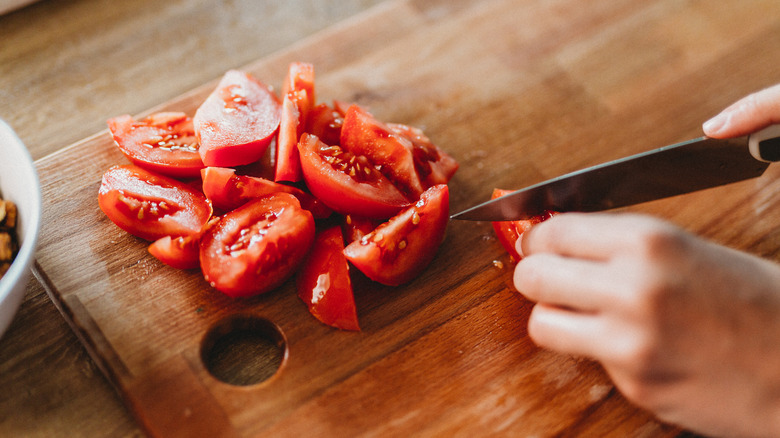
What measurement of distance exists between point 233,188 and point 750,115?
4.55 feet

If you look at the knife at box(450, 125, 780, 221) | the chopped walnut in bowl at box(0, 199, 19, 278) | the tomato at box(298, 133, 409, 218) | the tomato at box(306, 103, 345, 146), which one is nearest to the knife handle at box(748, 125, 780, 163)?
the knife at box(450, 125, 780, 221)

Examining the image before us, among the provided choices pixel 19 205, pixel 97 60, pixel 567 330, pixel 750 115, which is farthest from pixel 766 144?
pixel 97 60

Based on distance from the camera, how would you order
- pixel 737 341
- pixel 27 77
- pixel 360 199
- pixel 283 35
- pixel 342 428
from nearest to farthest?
pixel 737 341 → pixel 342 428 → pixel 360 199 → pixel 27 77 → pixel 283 35

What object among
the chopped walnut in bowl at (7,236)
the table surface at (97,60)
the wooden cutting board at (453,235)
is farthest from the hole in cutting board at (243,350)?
the chopped walnut in bowl at (7,236)

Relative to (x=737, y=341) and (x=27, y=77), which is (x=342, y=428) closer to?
(x=737, y=341)

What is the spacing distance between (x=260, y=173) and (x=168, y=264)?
1.13ft

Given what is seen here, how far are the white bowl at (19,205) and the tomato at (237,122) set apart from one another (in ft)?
1.31

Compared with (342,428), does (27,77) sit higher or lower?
higher

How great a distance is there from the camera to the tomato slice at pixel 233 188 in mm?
1460

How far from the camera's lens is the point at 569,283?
3.90 feet

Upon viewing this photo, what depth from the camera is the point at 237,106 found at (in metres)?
1.62

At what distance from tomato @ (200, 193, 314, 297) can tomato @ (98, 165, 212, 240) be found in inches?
2.7

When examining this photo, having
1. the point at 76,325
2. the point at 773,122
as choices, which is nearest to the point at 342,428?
the point at 76,325

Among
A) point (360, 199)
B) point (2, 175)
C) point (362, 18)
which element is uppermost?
point (2, 175)
